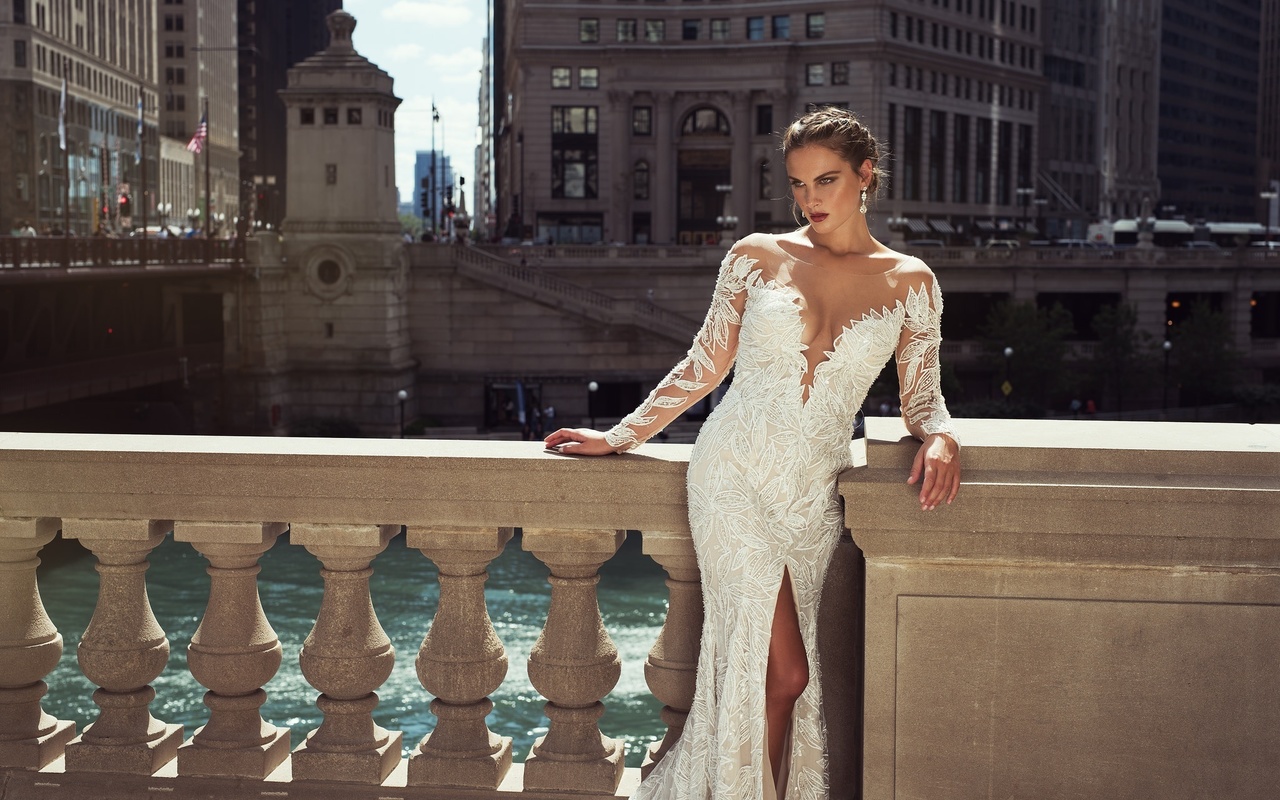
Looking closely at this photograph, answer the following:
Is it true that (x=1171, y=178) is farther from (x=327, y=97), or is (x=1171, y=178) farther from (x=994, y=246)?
(x=327, y=97)

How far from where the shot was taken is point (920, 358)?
5.44 meters

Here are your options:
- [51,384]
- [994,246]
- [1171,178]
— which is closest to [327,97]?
[51,384]

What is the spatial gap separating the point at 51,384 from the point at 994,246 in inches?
2138

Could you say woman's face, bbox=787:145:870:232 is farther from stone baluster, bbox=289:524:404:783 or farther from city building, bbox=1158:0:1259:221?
city building, bbox=1158:0:1259:221

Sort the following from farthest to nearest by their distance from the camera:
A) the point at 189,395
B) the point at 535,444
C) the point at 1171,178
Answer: the point at 1171,178 < the point at 189,395 < the point at 535,444

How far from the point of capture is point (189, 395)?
213 ft

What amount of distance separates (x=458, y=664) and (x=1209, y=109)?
194295 mm

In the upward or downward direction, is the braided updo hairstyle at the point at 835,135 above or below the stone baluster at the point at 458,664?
above

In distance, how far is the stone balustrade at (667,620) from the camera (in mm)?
5051

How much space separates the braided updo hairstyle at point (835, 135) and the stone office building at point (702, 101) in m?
100

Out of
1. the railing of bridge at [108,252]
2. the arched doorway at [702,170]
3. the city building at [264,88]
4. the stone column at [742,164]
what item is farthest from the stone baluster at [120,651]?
the city building at [264,88]

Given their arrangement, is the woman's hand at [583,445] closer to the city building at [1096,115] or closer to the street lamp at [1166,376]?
the street lamp at [1166,376]

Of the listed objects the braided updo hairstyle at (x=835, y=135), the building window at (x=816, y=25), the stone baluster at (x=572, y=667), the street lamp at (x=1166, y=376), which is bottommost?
the street lamp at (x=1166, y=376)

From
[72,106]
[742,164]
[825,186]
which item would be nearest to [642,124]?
[742,164]
